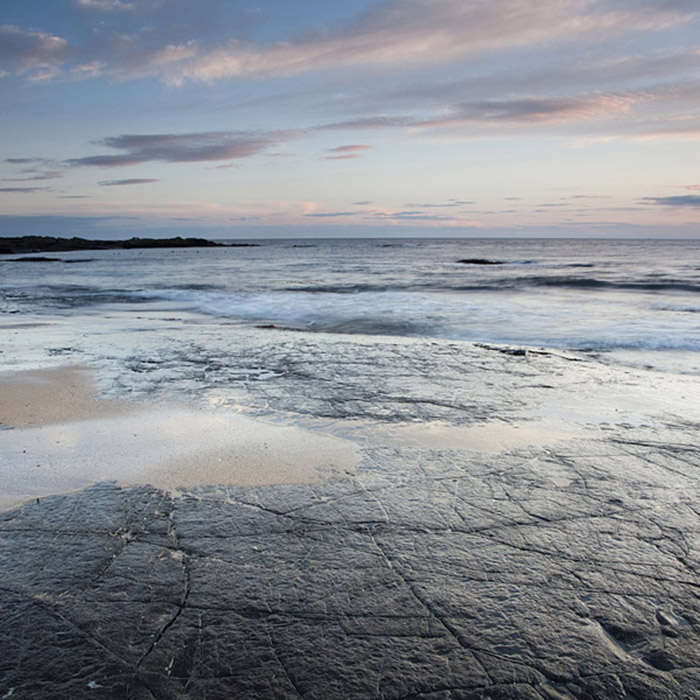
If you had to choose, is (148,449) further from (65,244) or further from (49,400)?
(65,244)

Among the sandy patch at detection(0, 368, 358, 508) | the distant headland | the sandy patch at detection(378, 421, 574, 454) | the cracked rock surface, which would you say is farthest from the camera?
the distant headland

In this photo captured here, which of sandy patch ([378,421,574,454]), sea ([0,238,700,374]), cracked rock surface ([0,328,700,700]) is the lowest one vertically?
sea ([0,238,700,374])

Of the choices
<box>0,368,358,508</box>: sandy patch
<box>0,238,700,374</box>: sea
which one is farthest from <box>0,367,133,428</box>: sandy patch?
<box>0,238,700,374</box>: sea

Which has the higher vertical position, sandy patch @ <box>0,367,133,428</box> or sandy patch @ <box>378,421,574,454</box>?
sandy patch @ <box>0,367,133,428</box>

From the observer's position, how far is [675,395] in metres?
4.93

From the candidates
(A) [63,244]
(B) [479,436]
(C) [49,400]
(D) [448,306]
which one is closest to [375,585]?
(B) [479,436]

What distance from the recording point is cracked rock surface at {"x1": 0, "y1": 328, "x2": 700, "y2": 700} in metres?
1.63

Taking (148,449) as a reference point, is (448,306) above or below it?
below

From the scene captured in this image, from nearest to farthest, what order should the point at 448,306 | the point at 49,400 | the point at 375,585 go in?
1. the point at 375,585
2. the point at 49,400
3. the point at 448,306

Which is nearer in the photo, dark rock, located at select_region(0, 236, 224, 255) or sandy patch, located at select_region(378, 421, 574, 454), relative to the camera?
sandy patch, located at select_region(378, 421, 574, 454)

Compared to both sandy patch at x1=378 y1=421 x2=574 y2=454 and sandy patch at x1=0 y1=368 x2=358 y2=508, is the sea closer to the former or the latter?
sandy patch at x1=378 y1=421 x2=574 y2=454

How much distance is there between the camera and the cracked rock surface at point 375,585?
1628 mm

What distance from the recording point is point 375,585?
203 centimetres

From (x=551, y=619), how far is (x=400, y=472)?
131 cm
